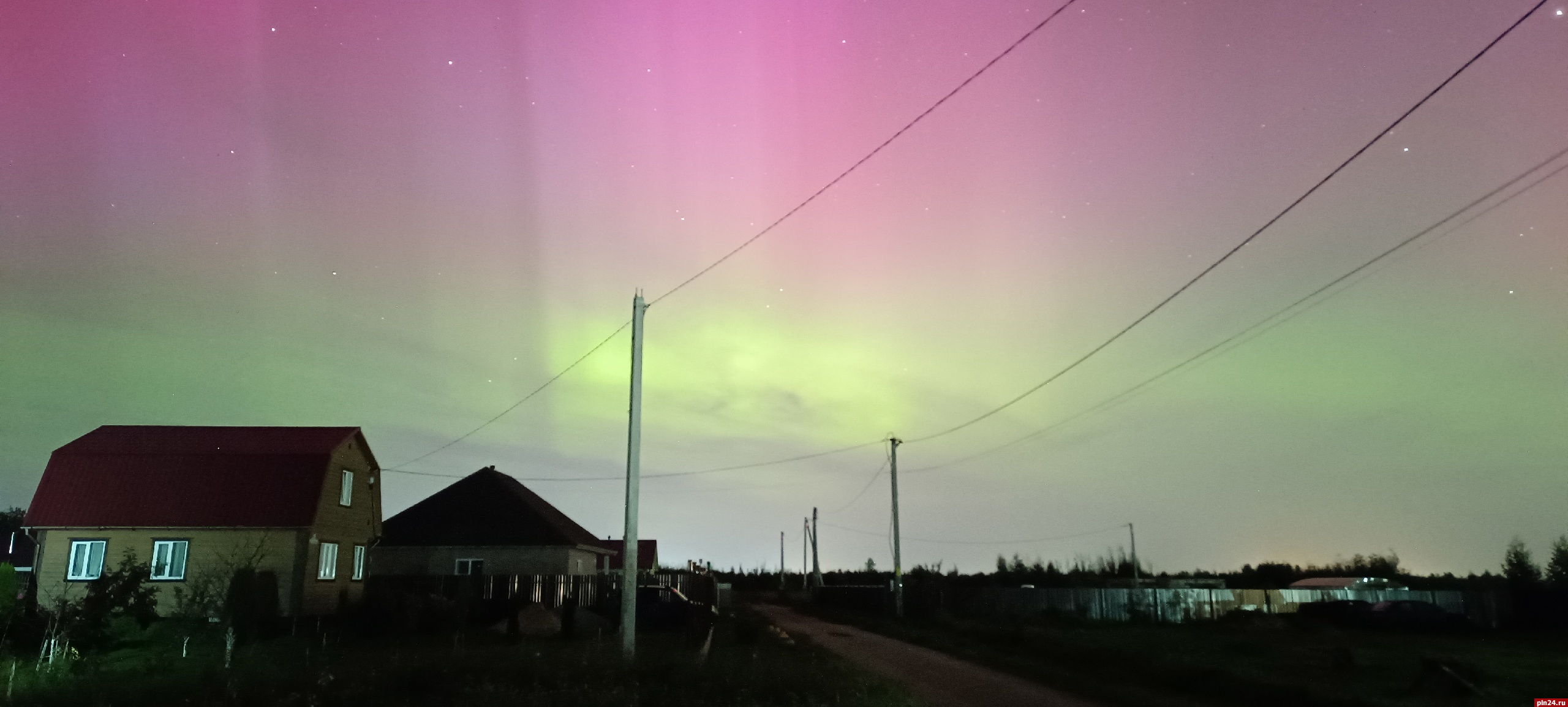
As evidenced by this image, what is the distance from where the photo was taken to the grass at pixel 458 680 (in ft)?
42.0

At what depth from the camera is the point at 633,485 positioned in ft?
60.0

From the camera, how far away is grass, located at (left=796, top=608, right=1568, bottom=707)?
53.3ft

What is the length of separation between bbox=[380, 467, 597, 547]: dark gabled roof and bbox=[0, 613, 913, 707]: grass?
23.7 meters

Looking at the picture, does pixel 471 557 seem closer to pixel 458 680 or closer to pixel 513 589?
pixel 513 589

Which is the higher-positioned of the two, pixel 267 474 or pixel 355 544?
pixel 267 474

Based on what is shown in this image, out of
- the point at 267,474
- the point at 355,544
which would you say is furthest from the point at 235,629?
the point at 355,544

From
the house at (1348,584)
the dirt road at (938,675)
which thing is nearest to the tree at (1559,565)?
the house at (1348,584)

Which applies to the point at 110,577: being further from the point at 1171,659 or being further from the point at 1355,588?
the point at 1355,588

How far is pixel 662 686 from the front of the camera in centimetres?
1391

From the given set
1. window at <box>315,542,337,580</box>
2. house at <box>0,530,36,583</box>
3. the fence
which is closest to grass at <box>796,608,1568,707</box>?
the fence

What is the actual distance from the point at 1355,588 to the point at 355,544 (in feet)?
161

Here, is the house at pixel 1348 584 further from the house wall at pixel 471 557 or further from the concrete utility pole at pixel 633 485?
the concrete utility pole at pixel 633 485

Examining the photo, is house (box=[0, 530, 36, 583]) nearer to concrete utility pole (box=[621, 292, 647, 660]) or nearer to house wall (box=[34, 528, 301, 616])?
house wall (box=[34, 528, 301, 616])

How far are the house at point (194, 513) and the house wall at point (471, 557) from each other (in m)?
8.56
